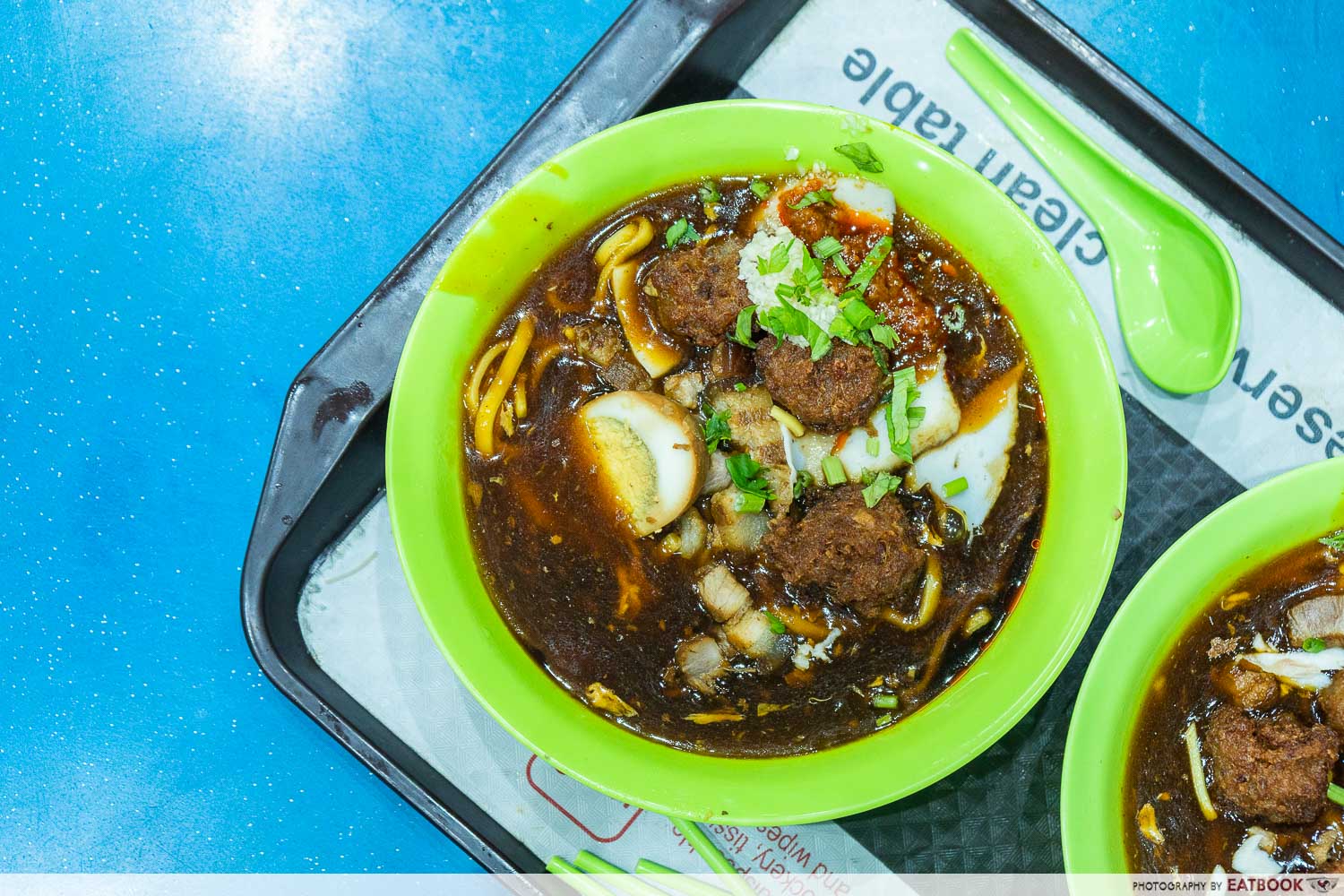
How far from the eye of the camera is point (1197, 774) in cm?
198

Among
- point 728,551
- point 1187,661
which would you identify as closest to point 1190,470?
point 1187,661

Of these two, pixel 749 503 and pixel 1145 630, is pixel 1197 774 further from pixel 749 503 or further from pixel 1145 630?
pixel 749 503

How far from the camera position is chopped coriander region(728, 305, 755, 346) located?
73.0 inches

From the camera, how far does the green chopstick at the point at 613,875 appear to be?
89.0 inches

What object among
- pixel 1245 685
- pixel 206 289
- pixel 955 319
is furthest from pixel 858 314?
pixel 206 289

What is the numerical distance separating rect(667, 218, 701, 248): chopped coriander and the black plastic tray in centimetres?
34

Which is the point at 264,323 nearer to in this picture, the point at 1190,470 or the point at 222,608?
the point at 222,608

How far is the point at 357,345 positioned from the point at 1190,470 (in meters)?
2.01

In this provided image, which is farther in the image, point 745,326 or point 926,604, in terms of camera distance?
point 926,604

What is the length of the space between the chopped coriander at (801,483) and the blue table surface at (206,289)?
3.96ft

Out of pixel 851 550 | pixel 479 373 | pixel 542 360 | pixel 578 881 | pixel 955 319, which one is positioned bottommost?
pixel 578 881

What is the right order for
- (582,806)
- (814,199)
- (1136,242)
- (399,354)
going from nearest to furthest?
(814,199) < (399,354) < (1136,242) < (582,806)

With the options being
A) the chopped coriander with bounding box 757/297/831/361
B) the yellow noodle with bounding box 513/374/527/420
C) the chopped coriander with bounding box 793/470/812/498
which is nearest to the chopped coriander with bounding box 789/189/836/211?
the chopped coriander with bounding box 757/297/831/361

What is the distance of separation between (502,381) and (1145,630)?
142 cm
